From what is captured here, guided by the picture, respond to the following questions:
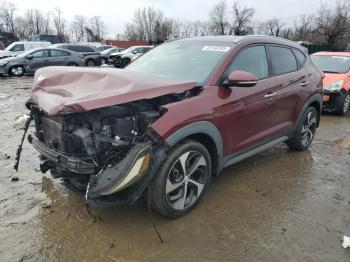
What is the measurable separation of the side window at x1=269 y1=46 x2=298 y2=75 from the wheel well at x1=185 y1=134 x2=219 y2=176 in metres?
1.55

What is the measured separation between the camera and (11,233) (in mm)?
3275

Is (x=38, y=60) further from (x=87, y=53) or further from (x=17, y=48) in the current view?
(x=17, y=48)

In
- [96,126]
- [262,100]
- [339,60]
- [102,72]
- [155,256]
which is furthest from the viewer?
[339,60]

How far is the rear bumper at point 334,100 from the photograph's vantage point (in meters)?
8.54

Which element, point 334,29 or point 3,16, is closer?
point 334,29

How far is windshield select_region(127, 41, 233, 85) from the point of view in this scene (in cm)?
393

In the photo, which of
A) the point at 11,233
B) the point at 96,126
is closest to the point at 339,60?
the point at 96,126

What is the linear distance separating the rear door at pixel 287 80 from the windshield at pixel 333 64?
181 inches

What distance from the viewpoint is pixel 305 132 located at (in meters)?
5.65

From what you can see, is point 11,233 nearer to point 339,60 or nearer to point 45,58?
point 339,60

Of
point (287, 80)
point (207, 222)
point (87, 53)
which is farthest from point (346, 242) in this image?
point (87, 53)

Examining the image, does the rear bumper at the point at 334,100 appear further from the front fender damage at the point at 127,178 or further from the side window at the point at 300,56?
the front fender damage at the point at 127,178

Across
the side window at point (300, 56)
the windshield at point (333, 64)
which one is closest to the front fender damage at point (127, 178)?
the side window at point (300, 56)

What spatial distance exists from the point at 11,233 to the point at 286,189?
10.1 feet
